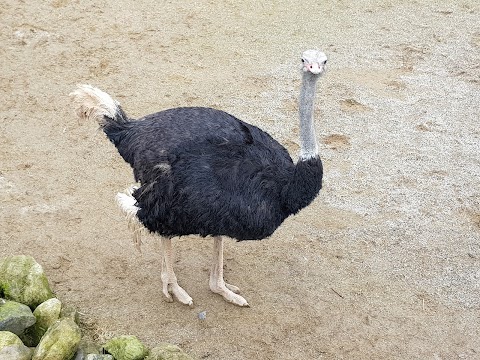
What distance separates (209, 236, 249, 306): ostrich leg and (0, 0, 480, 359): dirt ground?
0.22 ft

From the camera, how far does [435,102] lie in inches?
275

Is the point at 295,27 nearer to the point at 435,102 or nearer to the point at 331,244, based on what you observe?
the point at 435,102

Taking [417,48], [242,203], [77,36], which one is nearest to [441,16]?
[417,48]

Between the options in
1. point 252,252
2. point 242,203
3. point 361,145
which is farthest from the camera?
point 361,145

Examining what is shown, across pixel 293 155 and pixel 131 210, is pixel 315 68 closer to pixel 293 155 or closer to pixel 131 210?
pixel 131 210

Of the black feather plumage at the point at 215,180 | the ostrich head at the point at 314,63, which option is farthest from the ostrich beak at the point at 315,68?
the black feather plumage at the point at 215,180

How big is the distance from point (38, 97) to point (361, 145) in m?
3.07

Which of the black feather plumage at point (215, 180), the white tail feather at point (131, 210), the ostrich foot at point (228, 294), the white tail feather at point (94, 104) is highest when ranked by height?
the white tail feather at point (94, 104)

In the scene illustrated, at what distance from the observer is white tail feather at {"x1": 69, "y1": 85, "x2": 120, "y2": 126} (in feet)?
15.0

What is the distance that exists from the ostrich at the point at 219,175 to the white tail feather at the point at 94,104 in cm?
32

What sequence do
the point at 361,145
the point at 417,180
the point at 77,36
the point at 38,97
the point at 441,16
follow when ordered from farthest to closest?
the point at 441,16 → the point at 77,36 → the point at 38,97 → the point at 361,145 → the point at 417,180

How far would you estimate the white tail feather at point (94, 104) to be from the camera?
456 centimetres

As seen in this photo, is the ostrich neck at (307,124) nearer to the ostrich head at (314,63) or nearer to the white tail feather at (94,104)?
the ostrich head at (314,63)

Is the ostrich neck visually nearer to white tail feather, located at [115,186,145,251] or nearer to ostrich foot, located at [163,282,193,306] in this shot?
white tail feather, located at [115,186,145,251]
